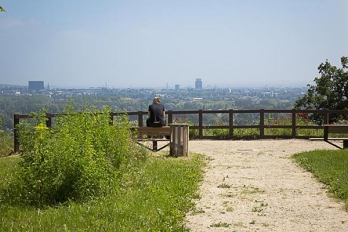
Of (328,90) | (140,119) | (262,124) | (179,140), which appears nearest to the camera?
(179,140)

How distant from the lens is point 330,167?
1354cm

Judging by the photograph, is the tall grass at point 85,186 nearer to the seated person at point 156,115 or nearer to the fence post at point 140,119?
the seated person at point 156,115

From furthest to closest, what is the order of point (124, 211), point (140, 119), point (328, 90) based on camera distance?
point (328, 90), point (140, 119), point (124, 211)

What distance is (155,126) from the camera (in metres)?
18.4

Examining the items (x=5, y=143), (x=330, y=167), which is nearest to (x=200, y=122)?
(x=5, y=143)

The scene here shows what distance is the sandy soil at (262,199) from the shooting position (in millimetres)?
8484

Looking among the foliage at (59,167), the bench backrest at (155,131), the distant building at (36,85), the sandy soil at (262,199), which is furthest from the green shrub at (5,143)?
the distant building at (36,85)

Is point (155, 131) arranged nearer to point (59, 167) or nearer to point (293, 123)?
point (293, 123)

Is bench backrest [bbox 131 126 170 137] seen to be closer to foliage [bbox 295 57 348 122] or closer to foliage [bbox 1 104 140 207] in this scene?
foliage [bbox 1 104 140 207]

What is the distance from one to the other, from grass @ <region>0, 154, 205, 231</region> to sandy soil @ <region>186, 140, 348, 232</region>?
38cm

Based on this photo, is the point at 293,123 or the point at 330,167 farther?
the point at 293,123

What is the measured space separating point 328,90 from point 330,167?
899 inches

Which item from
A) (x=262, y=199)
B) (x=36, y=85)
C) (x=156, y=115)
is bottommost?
(x=262, y=199)

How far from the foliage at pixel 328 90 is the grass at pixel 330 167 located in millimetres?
18970
